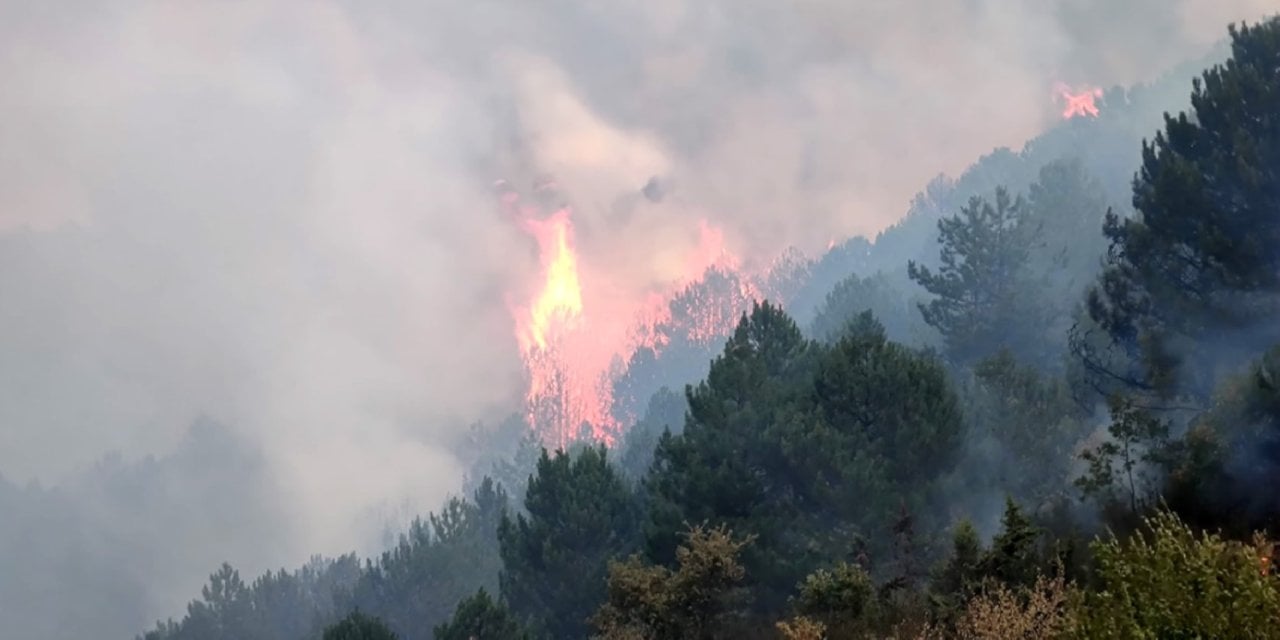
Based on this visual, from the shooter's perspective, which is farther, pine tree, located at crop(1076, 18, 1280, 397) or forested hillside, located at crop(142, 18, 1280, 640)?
pine tree, located at crop(1076, 18, 1280, 397)

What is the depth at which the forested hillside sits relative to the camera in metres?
14.6

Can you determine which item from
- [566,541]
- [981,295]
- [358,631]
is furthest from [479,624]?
[981,295]

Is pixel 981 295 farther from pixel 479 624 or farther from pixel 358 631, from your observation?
pixel 358 631

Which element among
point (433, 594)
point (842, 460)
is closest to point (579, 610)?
point (842, 460)

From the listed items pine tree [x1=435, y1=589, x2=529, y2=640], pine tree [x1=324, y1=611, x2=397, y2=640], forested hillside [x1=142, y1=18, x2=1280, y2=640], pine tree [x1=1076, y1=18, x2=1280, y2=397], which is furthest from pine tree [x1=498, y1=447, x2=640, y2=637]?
pine tree [x1=1076, y1=18, x2=1280, y2=397]

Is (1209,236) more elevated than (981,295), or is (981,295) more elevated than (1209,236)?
(981,295)

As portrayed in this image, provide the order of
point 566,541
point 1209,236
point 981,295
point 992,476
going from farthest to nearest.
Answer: point 981,295 → point 566,541 → point 992,476 → point 1209,236

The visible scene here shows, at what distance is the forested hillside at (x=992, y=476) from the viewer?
14.6 meters

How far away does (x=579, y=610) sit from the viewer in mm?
34781

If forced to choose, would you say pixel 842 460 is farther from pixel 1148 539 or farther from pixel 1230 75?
pixel 1230 75

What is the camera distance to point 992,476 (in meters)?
34.7

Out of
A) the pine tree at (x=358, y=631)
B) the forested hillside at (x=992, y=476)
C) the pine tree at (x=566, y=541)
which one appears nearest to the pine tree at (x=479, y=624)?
the forested hillside at (x=992, y=476)

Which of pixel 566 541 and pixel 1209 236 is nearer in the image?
pixel 1209 236

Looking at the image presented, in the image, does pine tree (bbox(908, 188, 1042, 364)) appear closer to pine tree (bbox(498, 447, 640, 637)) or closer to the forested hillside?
the forested hillside
